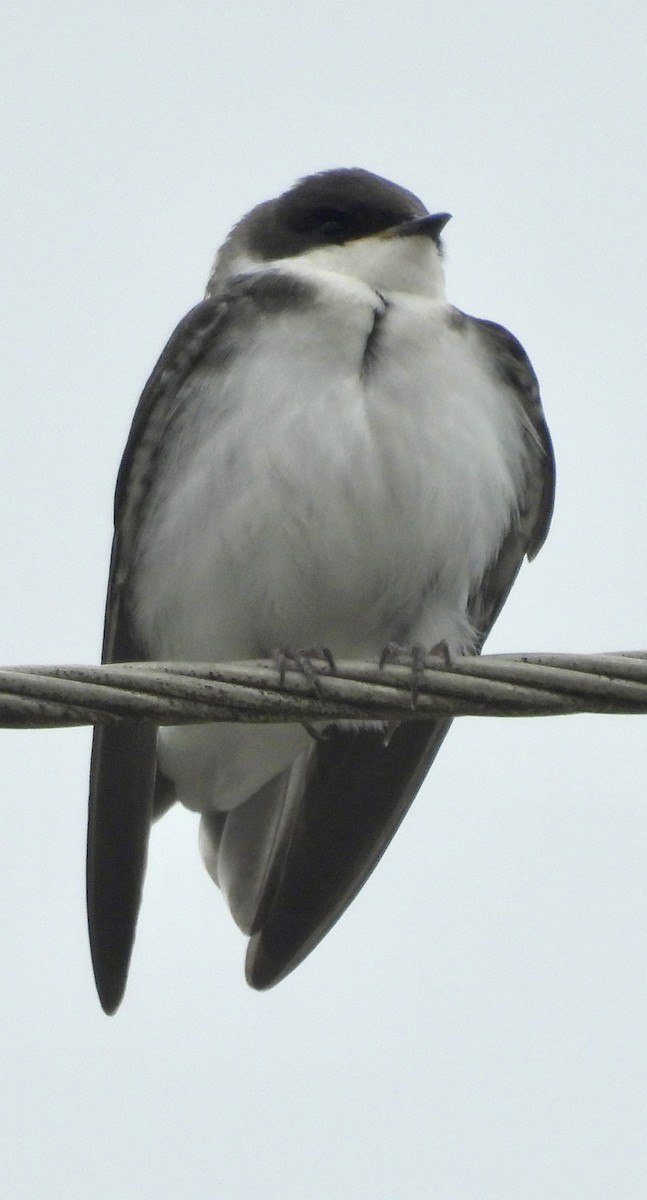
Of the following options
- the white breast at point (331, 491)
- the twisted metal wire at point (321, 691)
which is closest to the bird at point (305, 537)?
the white breast at point (331, 491)

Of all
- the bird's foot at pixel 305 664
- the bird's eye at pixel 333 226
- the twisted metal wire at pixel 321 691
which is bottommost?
the twisted metal wire at pixel 321 691

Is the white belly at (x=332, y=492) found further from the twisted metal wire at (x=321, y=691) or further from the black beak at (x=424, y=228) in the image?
the twisted metal wire at (x=321, y=691)

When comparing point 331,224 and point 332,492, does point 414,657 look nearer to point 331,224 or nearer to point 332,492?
point 332,492

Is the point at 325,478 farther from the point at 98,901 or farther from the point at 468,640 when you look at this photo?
the point at 98,901

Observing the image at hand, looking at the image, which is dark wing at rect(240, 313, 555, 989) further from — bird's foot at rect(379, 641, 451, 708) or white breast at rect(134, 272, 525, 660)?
bird's foot at rect(379, 641, 451, 708)

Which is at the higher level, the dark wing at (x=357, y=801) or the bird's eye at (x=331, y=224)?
the bird's eye at (x=331, y=224)

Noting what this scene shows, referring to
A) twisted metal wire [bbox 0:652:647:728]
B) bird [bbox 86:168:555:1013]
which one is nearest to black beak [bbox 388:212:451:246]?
bird [bbox 86:168:555:1013]

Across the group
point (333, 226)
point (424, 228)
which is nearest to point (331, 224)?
point (333, 226)
